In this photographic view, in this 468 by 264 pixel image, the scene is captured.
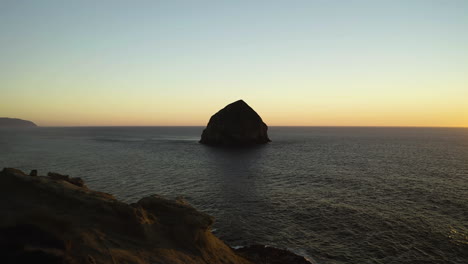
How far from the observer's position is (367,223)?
30.1 m

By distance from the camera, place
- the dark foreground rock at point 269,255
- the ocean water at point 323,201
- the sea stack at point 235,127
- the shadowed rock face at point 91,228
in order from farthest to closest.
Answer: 1. the sea stack at point 235,127
2. the ocean water at point 323,201
3. the dark foreground rock at point 269,255
4. the shadowed rock face at point 91,228

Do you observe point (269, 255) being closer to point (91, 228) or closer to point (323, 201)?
point (91, 228)

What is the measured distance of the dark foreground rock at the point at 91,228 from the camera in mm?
12125

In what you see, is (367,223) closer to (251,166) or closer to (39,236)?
(39,236)

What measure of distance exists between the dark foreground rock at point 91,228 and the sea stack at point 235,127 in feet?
338

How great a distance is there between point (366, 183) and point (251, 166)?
90.3ft

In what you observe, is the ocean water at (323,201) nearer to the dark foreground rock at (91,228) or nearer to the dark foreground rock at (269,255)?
the dark foreground rock at (269,255)

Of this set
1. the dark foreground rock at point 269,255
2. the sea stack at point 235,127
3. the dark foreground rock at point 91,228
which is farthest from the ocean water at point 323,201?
the sea stack at point 235,127

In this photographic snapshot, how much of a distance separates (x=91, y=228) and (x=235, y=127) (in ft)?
360

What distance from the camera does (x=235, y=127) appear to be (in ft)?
407

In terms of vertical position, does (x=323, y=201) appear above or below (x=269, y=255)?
above

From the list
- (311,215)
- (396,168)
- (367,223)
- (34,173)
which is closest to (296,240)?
(311,215)

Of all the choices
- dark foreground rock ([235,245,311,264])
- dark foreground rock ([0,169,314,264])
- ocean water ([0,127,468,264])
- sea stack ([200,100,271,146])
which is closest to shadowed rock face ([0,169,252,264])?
dark foreground rock ([0,169,314,264])

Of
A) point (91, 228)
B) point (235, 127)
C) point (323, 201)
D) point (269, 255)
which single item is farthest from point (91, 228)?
point (235, 127)
